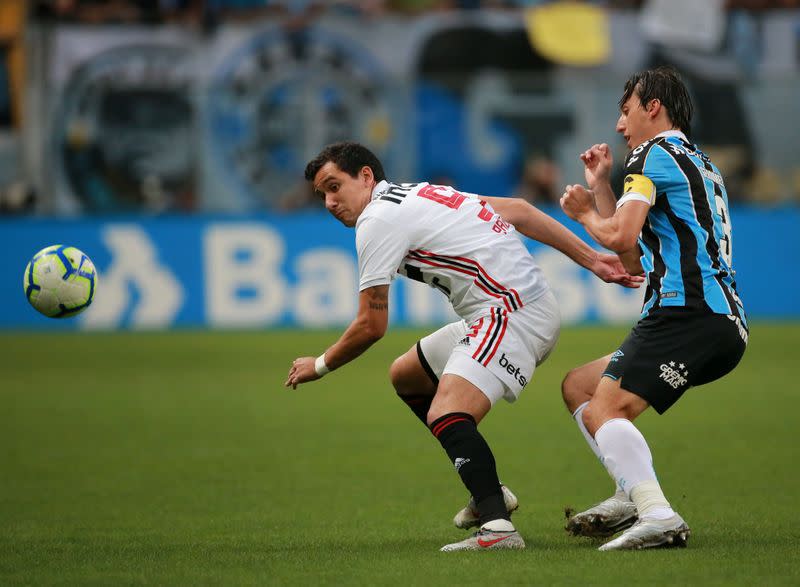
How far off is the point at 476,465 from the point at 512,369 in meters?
0.51

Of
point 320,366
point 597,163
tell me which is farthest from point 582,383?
point 320,366

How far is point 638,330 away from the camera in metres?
5.96

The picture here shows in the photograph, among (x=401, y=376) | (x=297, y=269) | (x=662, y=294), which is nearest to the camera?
(x=662, y=294)

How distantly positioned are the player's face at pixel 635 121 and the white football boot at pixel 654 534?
67.6 inches

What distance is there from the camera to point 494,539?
601 cm

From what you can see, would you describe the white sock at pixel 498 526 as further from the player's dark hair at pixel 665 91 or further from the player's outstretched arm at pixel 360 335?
the player's dark hair at pixel 665 91

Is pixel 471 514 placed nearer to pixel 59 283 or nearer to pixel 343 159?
pixel 343 159

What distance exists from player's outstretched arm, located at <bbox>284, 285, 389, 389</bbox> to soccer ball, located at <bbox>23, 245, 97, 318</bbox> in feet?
5.51

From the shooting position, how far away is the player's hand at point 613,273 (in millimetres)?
6566

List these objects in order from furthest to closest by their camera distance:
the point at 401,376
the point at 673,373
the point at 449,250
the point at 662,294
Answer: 1. the point at 401,376
2. the point at 449,250
3. the point at 662,294
4. the point at 673,373

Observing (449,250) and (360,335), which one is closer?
(360,335)

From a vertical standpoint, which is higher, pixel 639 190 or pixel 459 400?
pixel 639 190

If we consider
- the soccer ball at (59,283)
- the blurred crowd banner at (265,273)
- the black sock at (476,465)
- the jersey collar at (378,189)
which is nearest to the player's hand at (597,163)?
the jersey collar at (378,189)

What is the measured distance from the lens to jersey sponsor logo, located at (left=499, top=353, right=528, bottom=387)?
627cm
